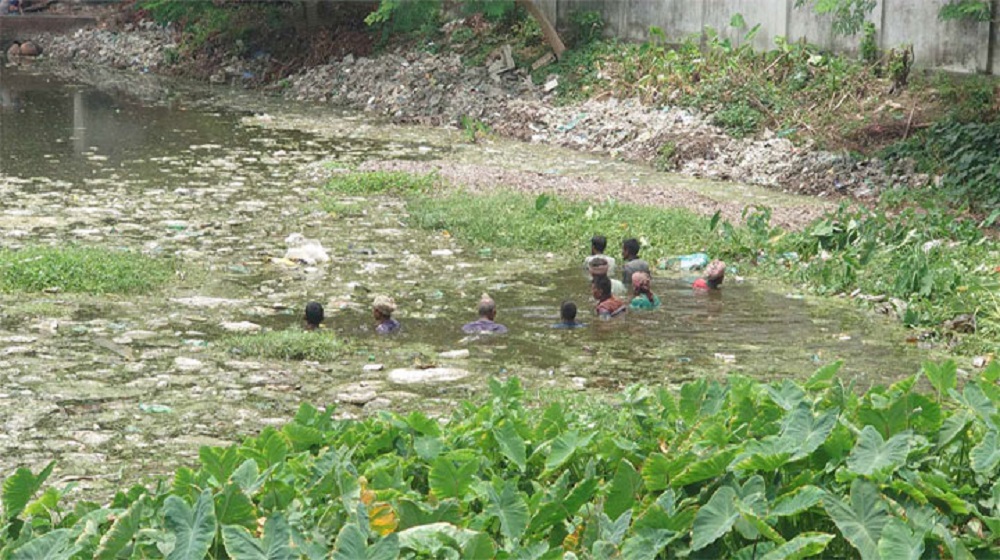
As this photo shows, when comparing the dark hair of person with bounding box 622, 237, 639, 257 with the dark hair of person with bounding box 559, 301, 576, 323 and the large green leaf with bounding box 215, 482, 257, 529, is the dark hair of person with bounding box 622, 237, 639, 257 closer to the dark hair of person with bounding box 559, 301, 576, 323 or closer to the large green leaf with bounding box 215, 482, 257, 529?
the dark hair of person with bounding box 559, 301, 576, 323

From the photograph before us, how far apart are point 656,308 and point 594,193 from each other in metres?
4.22

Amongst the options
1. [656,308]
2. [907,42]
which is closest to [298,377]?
[656,308]

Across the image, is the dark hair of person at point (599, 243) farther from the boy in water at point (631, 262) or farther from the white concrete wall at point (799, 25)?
the white concrete wall at point (799, 25)

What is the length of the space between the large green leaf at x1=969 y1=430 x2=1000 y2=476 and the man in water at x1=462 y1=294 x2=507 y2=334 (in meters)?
4.92

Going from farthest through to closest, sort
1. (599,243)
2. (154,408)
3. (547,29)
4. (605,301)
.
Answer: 1. (547,29)
2. (599,243)
3. (605,301)
4. (154,408)

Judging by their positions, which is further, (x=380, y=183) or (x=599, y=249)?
(x=380, y=183)

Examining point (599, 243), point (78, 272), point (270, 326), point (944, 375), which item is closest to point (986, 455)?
point (944, 375)

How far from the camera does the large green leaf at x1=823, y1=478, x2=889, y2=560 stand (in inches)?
128

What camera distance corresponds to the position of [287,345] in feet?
25.7

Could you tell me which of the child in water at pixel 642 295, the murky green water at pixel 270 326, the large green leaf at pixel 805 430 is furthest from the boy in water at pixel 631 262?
the large green leaf at pixel 805 430

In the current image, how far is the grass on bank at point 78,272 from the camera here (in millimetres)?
9234

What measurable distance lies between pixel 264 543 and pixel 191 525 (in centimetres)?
20

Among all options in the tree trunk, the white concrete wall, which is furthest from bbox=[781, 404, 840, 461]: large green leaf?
the tree trunk

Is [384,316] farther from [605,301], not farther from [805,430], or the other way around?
[805,430]
